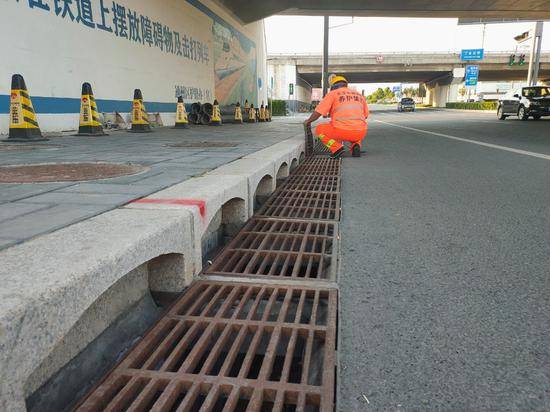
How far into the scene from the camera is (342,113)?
7.39m

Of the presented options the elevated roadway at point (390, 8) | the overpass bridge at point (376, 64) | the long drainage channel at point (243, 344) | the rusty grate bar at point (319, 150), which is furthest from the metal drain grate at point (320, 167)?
the overpass bridge at point (376, 64)

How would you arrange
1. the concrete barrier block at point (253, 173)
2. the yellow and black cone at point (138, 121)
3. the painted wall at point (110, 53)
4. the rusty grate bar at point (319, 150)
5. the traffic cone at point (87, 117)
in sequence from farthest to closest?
the yellow and black cone at point (138, 121), the rusty grate bar at point (319, 150), the traffic cone at point (87, 117), the painted wall at point (110, 53), the concrete barrier block at point (253, 173)

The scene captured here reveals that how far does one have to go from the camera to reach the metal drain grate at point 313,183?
4879mm

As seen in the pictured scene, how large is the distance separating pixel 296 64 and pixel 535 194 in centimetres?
5023

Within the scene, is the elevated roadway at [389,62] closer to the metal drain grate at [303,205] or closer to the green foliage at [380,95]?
the metal drain grate at [303,205]

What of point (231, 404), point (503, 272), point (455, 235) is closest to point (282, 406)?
point (231, 404)

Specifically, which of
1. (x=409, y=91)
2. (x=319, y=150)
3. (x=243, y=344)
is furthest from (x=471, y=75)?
(x=409, y=91)

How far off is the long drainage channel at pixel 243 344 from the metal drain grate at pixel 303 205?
2.53 feet

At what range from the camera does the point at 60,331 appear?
3.77 feet

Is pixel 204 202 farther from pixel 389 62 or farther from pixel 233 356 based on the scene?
pixel 389 62

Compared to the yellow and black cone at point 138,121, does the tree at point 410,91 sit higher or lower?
higher

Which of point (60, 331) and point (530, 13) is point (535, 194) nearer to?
point (60, 331)

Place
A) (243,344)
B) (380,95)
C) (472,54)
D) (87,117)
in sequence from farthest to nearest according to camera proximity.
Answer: (380,95), (472,54), (87,117), (243,344)

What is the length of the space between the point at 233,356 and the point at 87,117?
823cm
